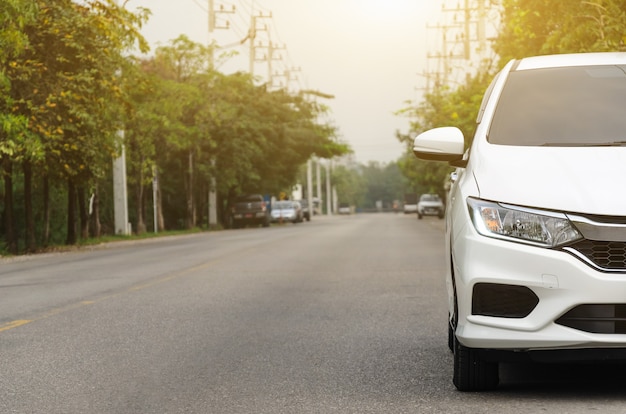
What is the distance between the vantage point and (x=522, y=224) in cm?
515

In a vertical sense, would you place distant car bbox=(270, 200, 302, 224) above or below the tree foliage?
below

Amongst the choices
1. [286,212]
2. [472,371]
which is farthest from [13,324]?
[286,212]

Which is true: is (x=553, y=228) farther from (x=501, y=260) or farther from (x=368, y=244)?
(x=368, y=244)

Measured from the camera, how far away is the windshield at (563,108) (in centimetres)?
590

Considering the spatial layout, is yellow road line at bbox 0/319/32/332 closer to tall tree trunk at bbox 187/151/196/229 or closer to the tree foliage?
the tree foliage

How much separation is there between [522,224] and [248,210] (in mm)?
49525

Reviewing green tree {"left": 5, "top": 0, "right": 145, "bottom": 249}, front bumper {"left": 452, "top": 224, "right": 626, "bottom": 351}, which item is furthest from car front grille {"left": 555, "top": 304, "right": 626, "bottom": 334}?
green tree {"left": 5, "top": 0, "right": 145, "bottom": 249}

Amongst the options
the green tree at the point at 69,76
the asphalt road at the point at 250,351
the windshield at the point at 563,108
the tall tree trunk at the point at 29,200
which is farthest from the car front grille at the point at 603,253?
the tall tree trunk at the point at 29,200

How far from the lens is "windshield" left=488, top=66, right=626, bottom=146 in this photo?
5.90 metres

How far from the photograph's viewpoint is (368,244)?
25.1 m

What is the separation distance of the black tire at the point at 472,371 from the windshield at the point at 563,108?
1250 mm

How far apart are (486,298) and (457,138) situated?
4.26ft

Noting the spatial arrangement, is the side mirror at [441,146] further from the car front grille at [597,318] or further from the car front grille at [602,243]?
the car front grille at [597,318]

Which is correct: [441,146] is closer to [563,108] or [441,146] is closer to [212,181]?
[563,108]
